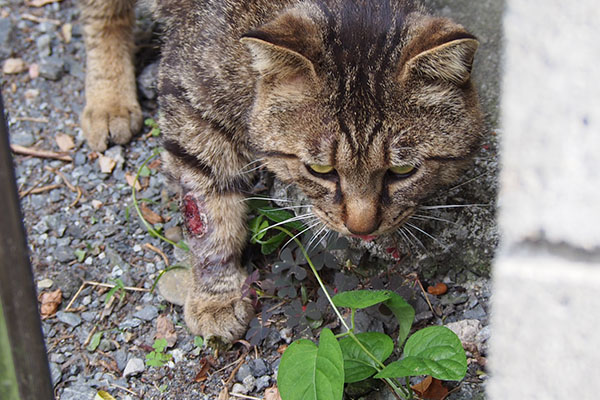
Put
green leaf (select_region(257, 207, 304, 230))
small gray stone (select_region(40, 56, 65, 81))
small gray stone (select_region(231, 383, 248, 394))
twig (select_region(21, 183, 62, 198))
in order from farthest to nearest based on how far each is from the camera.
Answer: small gray stone (select_region(40, 56, 65, 81)) < twig (select_region(21, 183, 62, 198)) < green leaf (select_region(257, 207, 304, 230)) < small gray stone (select_region(231, 383, 248, 394))

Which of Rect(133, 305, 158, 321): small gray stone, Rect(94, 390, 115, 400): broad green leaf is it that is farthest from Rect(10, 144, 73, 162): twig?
Rect(94, 390, 115, 400): broad green leaf

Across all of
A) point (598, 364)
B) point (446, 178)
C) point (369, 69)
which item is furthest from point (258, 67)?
point (598, 364)

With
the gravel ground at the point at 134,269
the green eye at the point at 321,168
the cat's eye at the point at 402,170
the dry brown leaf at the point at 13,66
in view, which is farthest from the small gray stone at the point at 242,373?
the dry brown leaf at the point at 13,66

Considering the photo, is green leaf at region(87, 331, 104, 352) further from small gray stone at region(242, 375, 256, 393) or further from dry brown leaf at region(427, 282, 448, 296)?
dry brown leaf at region(427, 282, 448, 296)

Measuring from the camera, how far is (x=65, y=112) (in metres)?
3.24

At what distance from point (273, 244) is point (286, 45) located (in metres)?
0.93

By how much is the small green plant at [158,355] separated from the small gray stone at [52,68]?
1.60 m

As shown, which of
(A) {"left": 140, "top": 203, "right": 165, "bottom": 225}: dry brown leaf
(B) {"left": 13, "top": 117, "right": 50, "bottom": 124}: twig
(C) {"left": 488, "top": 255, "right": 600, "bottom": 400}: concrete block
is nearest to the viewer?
(C) {"left": 488, "top": 255, "right": 600, "bottom": 400}: concrete block

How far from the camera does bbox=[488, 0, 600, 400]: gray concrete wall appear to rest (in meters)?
1.69

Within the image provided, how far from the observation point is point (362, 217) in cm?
201

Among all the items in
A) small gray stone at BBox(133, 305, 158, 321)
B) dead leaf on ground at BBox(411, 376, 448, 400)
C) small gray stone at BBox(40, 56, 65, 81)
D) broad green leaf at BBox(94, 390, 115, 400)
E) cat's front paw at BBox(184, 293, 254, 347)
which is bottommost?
broad green leaf at BBox(94, 390, 115, 400)

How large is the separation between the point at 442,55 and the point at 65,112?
206 centimetres

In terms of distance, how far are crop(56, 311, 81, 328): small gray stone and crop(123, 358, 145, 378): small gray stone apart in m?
0.29

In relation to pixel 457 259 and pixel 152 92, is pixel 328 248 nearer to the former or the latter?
pixel 457 259
